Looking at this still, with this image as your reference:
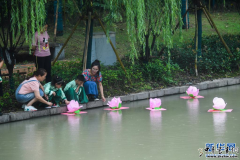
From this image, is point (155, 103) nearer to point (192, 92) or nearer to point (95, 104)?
point (95, 104)

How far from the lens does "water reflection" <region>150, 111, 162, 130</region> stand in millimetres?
7814

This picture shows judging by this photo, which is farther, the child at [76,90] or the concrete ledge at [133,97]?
the child at [76,90]

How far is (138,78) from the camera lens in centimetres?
1233

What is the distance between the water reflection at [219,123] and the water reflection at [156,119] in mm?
998

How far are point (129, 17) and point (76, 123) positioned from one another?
345 cm

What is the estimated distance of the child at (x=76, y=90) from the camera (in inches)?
384

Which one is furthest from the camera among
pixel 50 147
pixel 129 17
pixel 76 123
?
pixel 129 17

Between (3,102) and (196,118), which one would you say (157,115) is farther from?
(3,102)

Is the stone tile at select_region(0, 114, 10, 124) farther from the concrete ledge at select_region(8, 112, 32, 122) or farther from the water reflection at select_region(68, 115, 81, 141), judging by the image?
the water reflection at select_region(68, 115, 81, 141)

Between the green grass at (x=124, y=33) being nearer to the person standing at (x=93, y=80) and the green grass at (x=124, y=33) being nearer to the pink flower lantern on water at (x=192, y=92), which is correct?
the pink flower lantern on water at (x=192, y=92)

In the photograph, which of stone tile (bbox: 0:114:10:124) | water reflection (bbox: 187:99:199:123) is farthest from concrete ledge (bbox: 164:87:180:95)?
stone tile (bbox: 0:114:10:124)

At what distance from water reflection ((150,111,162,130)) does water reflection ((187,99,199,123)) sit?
0.63 meters

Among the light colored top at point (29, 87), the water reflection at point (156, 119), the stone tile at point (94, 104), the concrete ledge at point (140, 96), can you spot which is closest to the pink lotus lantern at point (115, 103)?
the stone tile at point (94, 104)

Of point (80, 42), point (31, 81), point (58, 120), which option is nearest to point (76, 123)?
point (58, 120)
